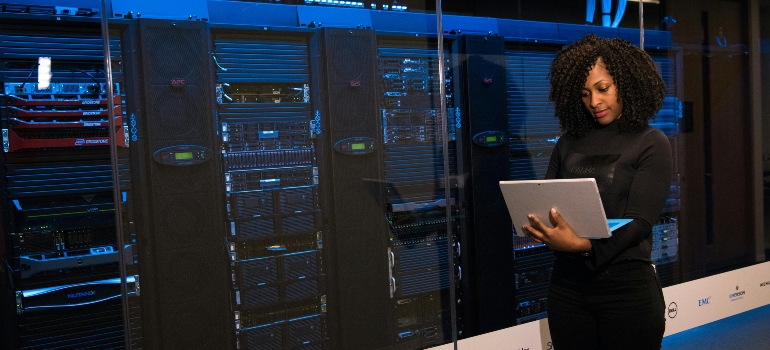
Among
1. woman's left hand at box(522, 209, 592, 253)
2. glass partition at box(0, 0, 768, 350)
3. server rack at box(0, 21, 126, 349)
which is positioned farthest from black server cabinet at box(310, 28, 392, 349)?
woman's left hand at box(522, 209, 592, 253)

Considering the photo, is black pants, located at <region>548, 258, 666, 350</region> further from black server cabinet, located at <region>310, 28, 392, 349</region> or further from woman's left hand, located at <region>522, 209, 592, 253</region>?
black server cabinet, located at <region>310, 28, 392, 349</region>

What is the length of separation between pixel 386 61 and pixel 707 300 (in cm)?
242

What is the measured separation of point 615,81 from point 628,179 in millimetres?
290

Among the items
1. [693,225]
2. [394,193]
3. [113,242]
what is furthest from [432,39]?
[693,225]

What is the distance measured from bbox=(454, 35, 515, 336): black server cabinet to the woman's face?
3.60 feet

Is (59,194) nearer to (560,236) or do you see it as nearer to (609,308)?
(560,236)

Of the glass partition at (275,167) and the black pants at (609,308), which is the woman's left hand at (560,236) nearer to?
the black pants at (609,308)

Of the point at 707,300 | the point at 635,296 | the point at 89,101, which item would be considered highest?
the point at 89,101

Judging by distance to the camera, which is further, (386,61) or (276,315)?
(386,61)

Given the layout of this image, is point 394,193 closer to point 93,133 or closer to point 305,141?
point 305,141

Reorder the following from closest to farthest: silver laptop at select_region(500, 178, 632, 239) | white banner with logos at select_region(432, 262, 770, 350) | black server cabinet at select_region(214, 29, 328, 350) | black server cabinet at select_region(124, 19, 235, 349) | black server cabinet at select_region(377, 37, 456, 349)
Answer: silver laptop at select_region(500, 178, 632, 239) < black server cabinet at select_region(124, 19, 235, 349) < black server cabinet at select_region(214, 29, 328, 350) < black server cabinet at select_region(377, 37, 456, 349) < white banner with logos at select_region(432, 262, 770, 350)

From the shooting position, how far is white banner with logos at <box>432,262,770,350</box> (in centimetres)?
272

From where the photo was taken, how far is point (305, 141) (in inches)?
93.1

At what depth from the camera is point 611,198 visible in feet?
5.22
